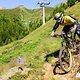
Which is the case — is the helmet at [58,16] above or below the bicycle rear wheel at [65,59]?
above

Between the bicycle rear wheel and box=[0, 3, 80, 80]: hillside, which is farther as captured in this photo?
box=[0, 3, 80, 80]: hillside

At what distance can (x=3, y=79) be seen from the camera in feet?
49.3

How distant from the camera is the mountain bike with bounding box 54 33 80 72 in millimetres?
13016

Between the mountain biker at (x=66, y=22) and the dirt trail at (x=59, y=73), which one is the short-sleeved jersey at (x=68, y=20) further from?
the dirt trail at (x=59, y=73)

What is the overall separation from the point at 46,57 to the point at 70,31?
378cm

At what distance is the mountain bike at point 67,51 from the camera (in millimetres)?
13016

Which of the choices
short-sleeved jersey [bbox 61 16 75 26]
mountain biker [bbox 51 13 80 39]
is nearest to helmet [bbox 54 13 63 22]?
mountain biker [bbox 51 13 80 39]

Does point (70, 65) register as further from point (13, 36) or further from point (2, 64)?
point (13, 36)

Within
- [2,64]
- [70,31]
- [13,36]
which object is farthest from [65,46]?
[13,36]

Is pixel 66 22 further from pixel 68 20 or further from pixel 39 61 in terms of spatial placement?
pixel 39 61

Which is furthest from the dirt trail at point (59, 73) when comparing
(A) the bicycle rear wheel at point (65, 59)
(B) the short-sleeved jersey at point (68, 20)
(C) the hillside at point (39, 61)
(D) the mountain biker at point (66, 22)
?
(B) the short-sleeved jersey at point (68, 20)

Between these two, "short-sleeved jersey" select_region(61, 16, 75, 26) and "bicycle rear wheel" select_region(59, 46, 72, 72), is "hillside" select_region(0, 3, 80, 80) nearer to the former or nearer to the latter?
"bicycle rear wheel" select_region(59, 46, 72, 72)

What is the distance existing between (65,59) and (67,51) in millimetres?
405

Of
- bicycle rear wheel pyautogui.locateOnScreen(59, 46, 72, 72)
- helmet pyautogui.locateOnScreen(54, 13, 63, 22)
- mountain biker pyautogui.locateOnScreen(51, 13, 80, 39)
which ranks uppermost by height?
helmet pyautogui.locateOnScreen(54, 13, 63, 22)
